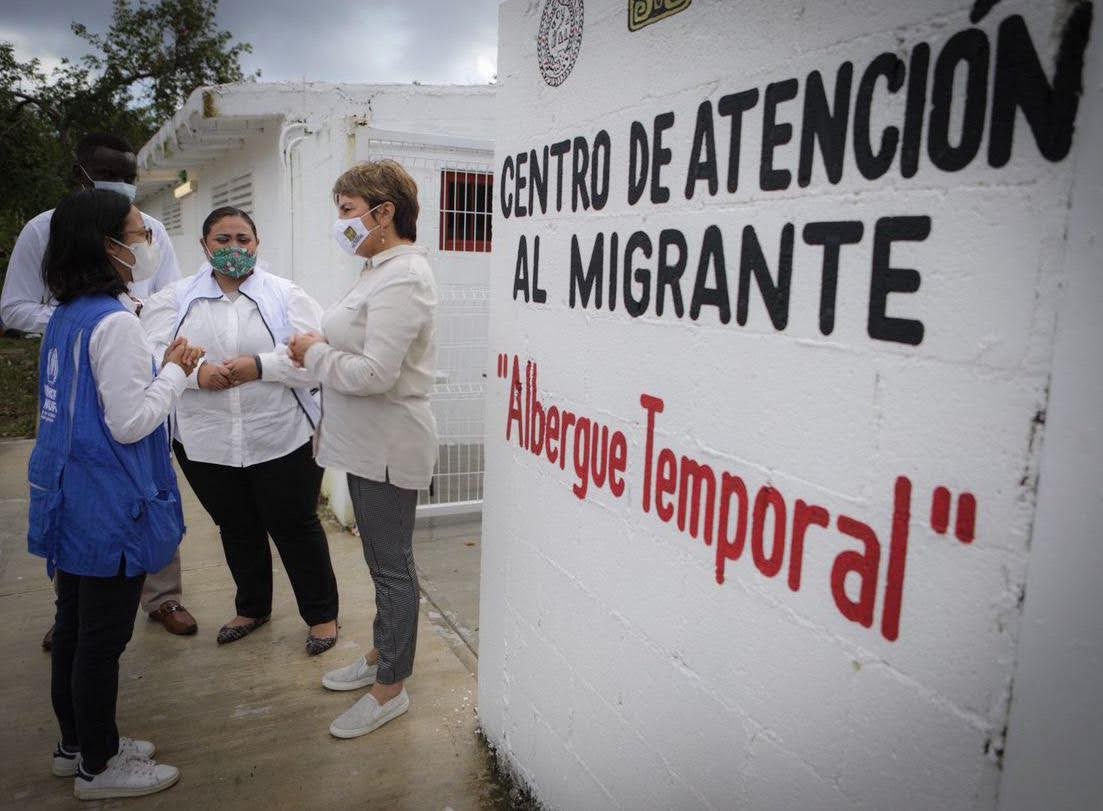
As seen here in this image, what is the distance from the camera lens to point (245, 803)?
103 inches

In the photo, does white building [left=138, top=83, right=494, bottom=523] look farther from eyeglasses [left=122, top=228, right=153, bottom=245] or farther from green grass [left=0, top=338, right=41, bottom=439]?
green grass [left=0, top=338, right=41, bottom=439]

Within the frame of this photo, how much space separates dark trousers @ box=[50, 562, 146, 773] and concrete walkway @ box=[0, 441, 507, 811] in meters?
0.24

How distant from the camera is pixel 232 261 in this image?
3.32 m

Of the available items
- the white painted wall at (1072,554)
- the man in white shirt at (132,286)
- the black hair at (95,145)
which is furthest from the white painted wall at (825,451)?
the black hair at (95,145)

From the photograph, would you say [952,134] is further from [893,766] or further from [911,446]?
[893,766]

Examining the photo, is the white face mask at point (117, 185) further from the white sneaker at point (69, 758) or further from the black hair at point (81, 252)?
the white sneaker at point (69, 758)

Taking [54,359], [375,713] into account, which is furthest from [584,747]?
[54,359]

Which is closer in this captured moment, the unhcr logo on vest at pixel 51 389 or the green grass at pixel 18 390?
the unhcr logo on vest at pixel 51 389

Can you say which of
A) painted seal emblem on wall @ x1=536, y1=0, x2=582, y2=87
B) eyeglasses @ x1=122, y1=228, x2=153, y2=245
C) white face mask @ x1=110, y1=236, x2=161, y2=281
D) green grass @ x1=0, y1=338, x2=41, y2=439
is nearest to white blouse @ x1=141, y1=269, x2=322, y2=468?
white face mask @ x1=110, y1=236, x2=161, y2=281

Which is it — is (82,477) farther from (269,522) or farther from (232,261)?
(232,261)

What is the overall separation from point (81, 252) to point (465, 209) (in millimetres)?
2934

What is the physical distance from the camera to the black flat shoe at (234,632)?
3656mm

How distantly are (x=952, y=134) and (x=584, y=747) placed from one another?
6.13 ft

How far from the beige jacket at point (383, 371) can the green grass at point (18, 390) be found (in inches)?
274
